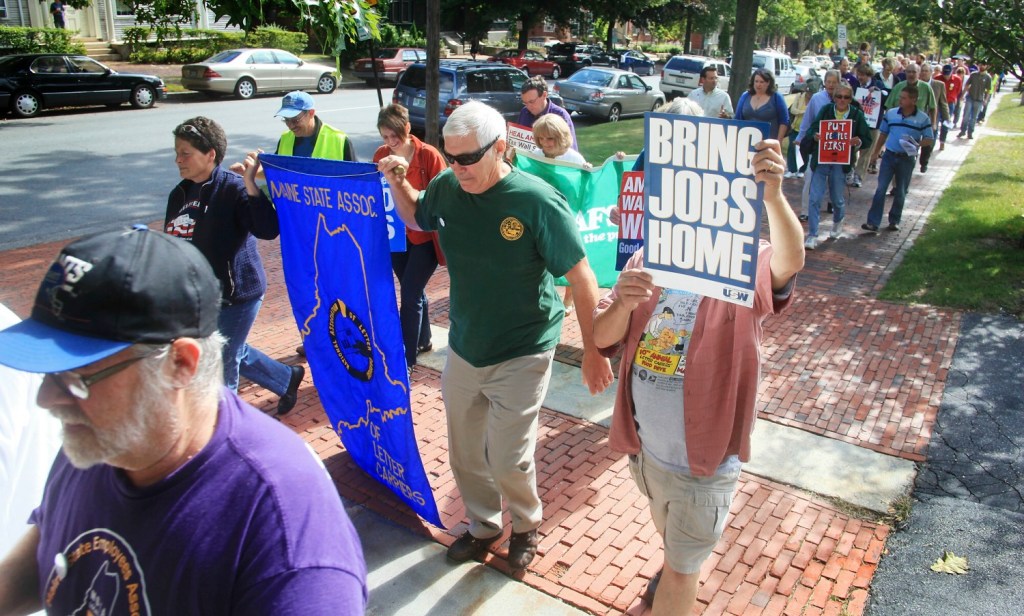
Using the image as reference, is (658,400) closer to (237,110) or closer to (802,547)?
(802,547)

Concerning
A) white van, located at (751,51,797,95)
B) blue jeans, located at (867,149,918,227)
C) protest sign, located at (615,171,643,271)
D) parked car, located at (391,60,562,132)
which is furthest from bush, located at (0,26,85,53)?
protest sign, located at (615,171,643,271)

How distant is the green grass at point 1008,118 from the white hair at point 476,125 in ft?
81.1

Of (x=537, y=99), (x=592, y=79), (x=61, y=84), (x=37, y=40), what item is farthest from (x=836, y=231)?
(x=37, y=40)

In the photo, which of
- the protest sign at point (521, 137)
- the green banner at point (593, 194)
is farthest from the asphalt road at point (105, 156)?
A: the green banner at point (593, 194)

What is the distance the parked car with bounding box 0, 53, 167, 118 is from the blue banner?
59.2ft

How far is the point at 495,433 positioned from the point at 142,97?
2112 cm

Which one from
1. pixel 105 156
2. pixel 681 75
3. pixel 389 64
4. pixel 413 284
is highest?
pixel 389 64

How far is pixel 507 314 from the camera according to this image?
3605mm

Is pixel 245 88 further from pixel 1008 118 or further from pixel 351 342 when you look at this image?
pixel 1008 118

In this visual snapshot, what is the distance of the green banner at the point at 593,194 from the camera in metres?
6.36

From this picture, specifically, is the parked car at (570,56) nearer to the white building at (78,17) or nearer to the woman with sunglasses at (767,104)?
the white building at (78,17)

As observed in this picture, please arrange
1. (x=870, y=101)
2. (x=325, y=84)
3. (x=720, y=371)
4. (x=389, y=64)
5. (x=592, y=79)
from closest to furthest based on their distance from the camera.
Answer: (x=720, y=371), (x=870, y=101), (x=592, y=79), (x=325, y=84), (x=389, y=64)

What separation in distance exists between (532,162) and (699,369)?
3747 millimetres

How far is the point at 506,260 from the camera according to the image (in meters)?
3.53
